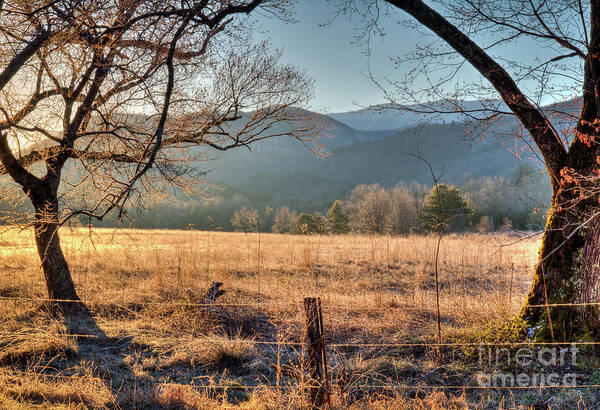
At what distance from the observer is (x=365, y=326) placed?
17.8 ft

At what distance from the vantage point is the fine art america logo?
3.58 metres

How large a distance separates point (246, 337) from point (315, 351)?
2.59 metres

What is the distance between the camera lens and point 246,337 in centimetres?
529

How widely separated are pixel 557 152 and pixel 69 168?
757 cm

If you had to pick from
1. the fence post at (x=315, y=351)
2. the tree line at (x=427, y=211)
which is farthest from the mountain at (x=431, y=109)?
the tree line at (x=427, y=211)

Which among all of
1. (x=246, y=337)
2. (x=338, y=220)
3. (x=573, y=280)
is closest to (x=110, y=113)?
(x=246, y=337)

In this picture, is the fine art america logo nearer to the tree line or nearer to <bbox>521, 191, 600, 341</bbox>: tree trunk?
<bbox>521, 191, 600, 341</bbox>: tree trunk

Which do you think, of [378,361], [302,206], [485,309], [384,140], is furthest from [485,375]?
[384,140]

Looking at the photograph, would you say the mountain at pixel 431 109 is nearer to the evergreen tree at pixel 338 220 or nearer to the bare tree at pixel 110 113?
the bare tree at pixel 110 113

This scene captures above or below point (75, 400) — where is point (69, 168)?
above

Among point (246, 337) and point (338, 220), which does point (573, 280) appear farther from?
point (338, 220)

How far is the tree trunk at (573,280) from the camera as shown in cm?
394

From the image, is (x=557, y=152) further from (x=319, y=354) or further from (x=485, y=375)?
(x=319, y=354)

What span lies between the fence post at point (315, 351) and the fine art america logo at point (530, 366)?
5.93 ft
